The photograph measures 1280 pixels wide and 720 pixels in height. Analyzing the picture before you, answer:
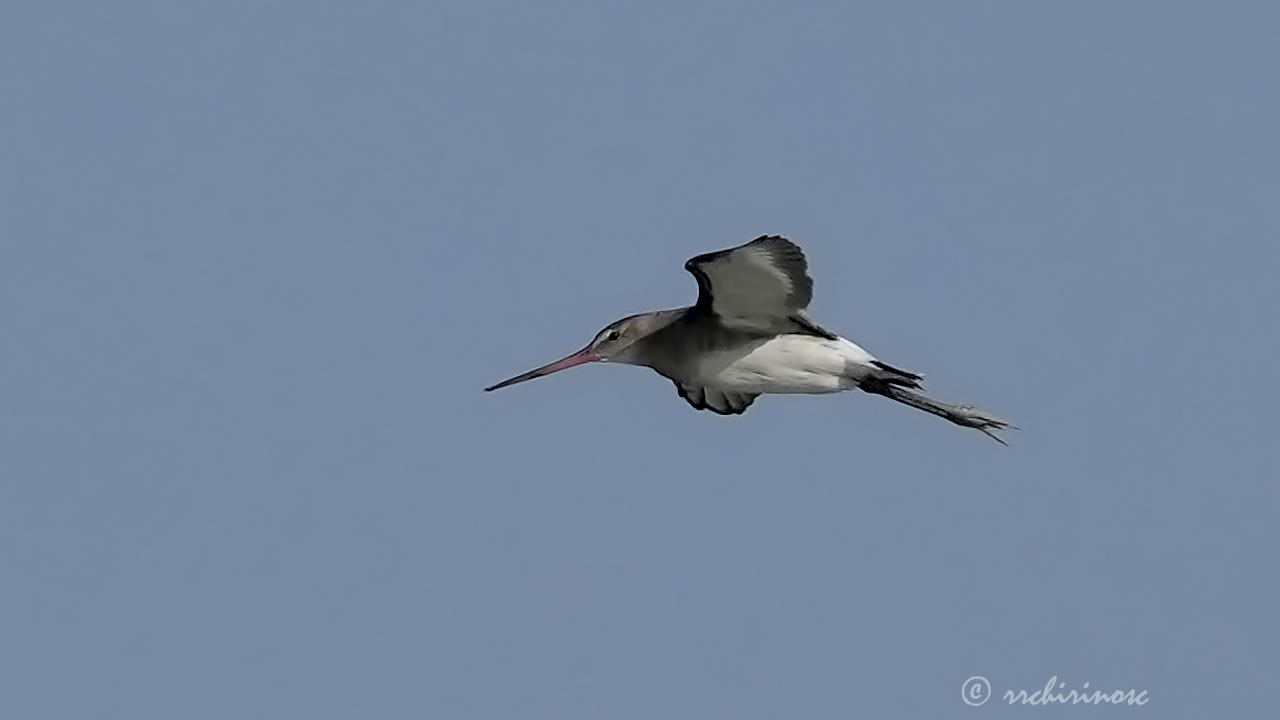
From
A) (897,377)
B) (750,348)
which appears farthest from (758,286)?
(897,377)

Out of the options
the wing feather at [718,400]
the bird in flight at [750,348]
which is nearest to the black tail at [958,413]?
the bird in flight at [750,348]

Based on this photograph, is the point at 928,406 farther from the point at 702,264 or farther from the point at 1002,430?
the point at 702,264

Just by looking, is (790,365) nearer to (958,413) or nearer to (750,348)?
(750,348)

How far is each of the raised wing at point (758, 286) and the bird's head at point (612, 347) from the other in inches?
29.8

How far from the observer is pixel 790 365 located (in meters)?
20.2

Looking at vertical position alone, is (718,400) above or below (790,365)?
below

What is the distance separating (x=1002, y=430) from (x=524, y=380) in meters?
4.16

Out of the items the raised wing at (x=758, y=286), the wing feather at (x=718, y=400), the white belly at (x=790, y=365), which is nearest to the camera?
the raised wing at (x=758, y=286)

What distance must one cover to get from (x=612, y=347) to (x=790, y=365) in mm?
1594

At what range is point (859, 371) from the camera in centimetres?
2041

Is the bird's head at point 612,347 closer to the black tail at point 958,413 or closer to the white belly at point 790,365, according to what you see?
the white belly at point 790,365

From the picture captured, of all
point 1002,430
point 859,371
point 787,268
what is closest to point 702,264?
point 787,268

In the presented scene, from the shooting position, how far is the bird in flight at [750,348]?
63.7 feet

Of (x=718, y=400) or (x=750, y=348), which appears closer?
(x=750, y=348)
